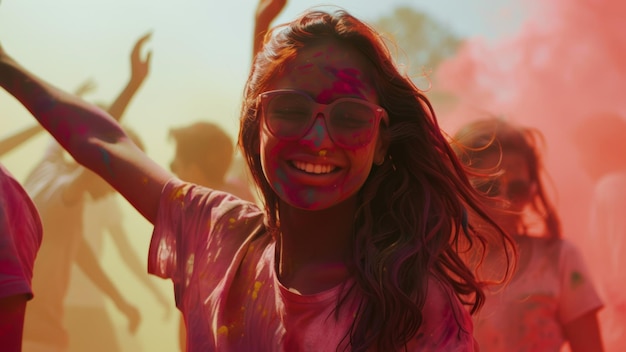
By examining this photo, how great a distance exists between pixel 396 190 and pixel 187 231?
0.47 meters

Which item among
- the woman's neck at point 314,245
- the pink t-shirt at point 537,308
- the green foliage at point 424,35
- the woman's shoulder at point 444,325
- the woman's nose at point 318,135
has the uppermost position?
the green foliage at point 424,35

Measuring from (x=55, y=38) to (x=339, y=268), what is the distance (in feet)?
11.2

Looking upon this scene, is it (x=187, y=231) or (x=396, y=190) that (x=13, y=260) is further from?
(x=396, y=190)

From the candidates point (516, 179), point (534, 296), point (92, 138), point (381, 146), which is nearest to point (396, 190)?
point (381, 146)

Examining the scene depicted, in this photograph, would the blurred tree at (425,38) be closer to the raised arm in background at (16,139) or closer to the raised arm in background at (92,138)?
the raised arm in background at (16,139)

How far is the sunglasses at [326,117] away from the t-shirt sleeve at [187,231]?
0.85ft

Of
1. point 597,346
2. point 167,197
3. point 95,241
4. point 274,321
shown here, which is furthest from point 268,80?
point 95,241

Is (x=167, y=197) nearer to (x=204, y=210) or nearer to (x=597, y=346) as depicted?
Answer: (x=204, y=210)

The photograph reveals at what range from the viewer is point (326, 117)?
1864mm

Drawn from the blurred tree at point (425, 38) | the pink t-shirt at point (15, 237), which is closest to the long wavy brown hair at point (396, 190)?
the pink t-shirt at point (15, 237)

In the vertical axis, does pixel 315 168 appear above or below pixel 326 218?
above

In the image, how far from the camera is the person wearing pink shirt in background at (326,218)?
1.81 meters

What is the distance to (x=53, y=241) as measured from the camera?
468 centimetres

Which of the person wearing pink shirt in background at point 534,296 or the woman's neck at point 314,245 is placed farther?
the person wearing pink shirt in background at point 534,296
